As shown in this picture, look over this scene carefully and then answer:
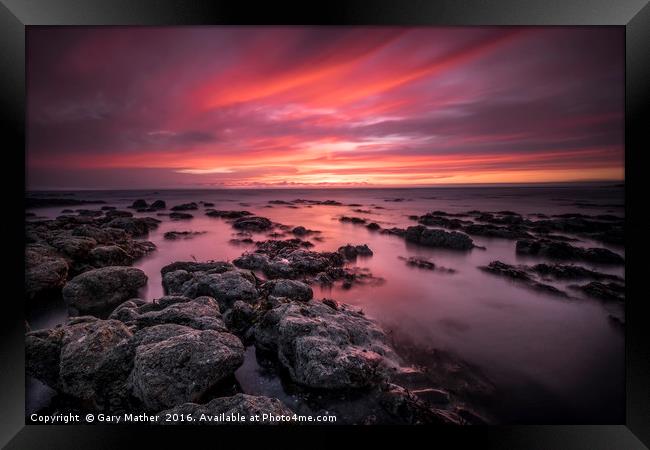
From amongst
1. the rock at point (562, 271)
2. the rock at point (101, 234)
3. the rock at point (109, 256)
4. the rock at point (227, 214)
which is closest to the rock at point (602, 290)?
the rock at point (562, 271)

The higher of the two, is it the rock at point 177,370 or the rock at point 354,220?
the rock at point 354,220

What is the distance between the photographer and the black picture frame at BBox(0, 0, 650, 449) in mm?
2213

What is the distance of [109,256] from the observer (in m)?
3.80

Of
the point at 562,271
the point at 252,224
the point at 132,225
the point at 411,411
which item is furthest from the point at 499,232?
the point at 132,225

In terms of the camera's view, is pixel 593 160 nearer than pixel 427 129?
Yes

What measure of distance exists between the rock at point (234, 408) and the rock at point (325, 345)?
1.03 ft

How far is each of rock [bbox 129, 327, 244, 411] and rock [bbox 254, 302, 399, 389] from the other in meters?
0.47

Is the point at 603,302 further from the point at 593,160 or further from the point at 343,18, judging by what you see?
the point at 343,18

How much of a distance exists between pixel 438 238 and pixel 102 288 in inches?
206

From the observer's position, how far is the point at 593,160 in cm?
276

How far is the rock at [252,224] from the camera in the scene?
512cm

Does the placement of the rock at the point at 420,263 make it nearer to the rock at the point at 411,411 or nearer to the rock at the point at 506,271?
the rock at the point at 506,271
